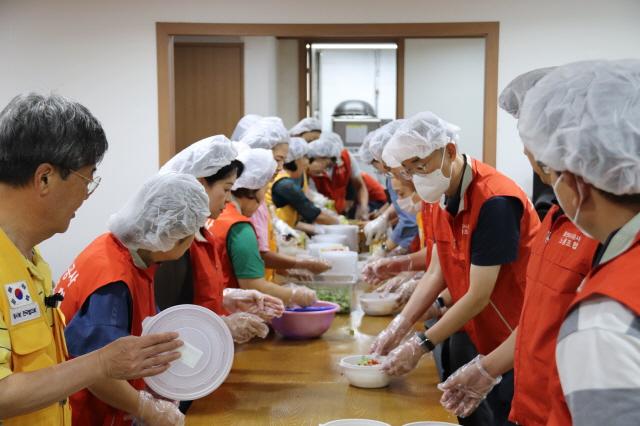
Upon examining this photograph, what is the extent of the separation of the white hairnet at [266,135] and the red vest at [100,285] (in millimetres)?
2180

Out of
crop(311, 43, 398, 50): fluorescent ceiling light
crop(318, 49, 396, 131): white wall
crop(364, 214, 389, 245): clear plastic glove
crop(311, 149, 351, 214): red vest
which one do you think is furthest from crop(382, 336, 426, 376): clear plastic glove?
crop(318, 49, 396, 131): white wall

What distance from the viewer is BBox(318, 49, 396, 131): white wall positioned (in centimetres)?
1041

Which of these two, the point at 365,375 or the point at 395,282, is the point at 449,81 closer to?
the point at 395,282

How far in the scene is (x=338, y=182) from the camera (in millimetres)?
6652

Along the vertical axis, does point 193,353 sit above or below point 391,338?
above

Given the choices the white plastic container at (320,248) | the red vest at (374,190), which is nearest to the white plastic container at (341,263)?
the white plastic container at (320,248)

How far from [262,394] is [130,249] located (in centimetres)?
63

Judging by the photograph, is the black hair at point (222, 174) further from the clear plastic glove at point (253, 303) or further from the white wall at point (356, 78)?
the white wall at point (356, 78)

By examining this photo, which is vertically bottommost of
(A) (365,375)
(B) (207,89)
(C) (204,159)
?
(A) (365,375)

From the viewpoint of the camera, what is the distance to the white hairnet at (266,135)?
161 inches

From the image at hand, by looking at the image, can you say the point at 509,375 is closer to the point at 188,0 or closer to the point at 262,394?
the point at 262,394

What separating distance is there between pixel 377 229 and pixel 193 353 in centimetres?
337

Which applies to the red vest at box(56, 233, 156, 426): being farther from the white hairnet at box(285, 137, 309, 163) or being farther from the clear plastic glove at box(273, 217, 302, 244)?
the white hairnet at box(285, 137, 309, 163)

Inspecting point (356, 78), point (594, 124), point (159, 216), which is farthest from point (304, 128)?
point (594, 124)
